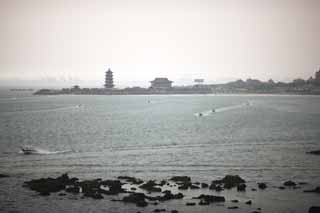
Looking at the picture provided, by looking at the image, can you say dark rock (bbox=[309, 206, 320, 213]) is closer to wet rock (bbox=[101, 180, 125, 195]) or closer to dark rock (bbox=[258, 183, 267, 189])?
dark rock (bbox=[258, 183, 267, 189])

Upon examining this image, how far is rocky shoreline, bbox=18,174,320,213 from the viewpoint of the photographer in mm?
26625

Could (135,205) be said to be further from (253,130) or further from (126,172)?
(253,130)

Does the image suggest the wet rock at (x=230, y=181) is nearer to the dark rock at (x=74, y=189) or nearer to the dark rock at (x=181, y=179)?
the dark rock at (x=181, y=179)

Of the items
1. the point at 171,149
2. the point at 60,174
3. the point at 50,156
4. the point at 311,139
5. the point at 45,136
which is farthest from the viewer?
the point at 45,136

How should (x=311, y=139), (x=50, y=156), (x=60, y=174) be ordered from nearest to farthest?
(x=60, y=174), (x=50, y=156), (x=311, y=139)

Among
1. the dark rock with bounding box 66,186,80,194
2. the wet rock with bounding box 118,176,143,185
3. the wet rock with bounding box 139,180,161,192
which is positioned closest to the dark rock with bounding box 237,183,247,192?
the wet rock with bounding box 139,180,161,192

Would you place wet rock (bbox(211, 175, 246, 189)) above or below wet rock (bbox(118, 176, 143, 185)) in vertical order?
above

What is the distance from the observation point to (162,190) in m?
29.2

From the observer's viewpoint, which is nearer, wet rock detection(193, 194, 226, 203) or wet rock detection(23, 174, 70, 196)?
wet rock detection(193, 194, 226, 203)

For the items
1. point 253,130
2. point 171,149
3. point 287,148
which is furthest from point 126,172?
point 253,130

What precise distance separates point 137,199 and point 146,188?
123 inches

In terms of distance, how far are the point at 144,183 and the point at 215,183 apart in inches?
180

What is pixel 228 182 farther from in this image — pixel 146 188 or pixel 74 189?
pixel 74 189

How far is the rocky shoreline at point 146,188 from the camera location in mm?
26625
